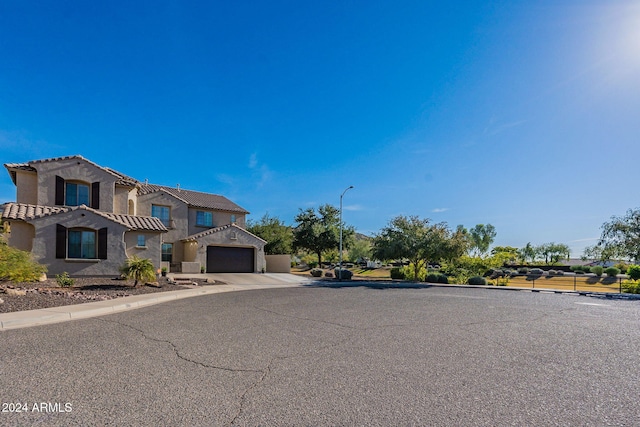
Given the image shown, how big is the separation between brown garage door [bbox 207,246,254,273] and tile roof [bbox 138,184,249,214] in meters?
5.07

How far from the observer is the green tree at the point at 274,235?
4138 centimetres

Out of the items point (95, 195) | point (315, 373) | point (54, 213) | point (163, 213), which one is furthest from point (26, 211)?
point (315, 373)

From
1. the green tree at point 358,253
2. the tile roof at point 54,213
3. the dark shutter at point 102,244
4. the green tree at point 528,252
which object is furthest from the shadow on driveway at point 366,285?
the green tree at point 528,252

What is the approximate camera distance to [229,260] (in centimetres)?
3133

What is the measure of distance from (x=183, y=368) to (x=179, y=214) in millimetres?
27557

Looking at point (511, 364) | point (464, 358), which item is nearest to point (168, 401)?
point (464, 358)

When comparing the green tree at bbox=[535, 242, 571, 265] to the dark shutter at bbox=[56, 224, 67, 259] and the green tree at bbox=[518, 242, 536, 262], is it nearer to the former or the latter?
the green tree at bbox=[518, 242, 536, 262]

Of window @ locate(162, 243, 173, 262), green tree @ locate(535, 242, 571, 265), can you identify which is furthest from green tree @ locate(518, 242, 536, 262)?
window @ locate(162, 243, 173, 262)

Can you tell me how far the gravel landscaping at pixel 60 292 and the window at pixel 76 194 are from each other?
20.9ft

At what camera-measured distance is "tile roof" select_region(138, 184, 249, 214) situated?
3275 centimetres

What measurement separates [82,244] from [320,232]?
26.5 m

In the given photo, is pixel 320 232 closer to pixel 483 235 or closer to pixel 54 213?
pixel 54 213

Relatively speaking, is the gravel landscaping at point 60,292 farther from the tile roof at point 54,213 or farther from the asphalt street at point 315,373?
the tile roof at point 54,213

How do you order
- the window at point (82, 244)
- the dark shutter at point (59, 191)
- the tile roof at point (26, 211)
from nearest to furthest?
the tile roof at point (26, 211) → the window at point (82, 244) → the dark shutter at point (59, 191)
